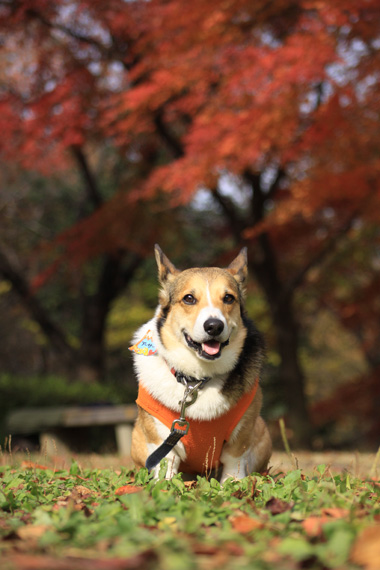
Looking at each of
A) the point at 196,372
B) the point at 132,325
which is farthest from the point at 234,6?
the point at 132,325

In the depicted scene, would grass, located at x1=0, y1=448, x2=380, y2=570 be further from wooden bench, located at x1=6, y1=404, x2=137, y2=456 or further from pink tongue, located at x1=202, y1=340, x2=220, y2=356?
wooden bench, located at x1=6, y1=404, x2=137, y2=456

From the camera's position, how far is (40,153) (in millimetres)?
11836

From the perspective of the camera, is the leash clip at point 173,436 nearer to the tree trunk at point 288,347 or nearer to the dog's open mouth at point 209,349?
the dog's open mouth at point 209,349

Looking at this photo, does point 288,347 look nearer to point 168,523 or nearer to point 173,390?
point 173,390

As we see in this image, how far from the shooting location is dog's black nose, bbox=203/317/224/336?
3.27m

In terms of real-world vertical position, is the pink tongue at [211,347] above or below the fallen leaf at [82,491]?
above

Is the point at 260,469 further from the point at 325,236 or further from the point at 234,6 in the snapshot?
the point at 325,236

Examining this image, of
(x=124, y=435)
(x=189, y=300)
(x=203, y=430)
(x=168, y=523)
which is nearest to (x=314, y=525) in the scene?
(x=168, y=523)

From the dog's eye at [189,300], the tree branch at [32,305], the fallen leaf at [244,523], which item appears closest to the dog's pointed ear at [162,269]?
the dog's eye at [189,300]

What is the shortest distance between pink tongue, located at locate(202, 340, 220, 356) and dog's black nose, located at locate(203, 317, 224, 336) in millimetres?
82

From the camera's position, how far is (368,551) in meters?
1.73

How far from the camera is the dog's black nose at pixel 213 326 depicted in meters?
3.27

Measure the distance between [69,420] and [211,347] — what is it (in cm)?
659

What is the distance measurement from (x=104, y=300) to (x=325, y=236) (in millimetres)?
5818
